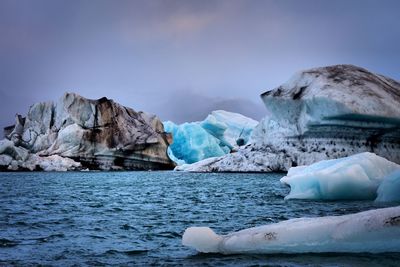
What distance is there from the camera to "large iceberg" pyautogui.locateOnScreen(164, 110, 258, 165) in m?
57.3

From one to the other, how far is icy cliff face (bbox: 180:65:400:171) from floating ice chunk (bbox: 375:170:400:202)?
18.8 m

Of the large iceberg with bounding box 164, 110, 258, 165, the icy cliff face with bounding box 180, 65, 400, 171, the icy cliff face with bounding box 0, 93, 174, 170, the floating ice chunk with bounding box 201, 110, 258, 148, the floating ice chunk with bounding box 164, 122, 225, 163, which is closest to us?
the icy cliff face with bounding box 180, 65, 400, 171

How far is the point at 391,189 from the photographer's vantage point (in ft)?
43.8

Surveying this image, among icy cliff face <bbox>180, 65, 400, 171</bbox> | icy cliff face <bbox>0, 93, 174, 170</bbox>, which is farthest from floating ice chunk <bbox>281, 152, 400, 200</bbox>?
icy cliff face <bbox>0, 93, 174, 170</bbox>

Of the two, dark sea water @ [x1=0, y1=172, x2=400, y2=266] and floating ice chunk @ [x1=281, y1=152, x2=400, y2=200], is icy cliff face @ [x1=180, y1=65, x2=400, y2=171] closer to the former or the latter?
floating ice chunk @ [x1=281, y1=152, x2=400, y2=200]

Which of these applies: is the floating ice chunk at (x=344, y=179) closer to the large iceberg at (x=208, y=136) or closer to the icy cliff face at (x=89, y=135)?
the large iceberg at (x=208, y=136)

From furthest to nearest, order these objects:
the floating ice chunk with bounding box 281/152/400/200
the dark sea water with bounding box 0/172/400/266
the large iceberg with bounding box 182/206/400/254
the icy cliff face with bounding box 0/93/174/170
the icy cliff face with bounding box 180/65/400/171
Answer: the icy cliff face with bounding box 0/93/174/170, the icy cliff face with bounding box 180/65/400/171, the floating ice chunk with bounding box 281/152/400/200, the dark sea water with bounding box 0/172/400/266, the large iceberg with bounding box 182/206/400/254

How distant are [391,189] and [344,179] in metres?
2.08

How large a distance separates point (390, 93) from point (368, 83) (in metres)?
1.73

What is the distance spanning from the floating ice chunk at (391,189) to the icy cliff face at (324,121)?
18.8m

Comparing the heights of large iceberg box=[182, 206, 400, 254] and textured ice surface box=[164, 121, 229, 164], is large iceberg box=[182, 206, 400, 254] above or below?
below

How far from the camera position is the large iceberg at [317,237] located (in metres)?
6.24

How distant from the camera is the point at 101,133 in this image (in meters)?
54.2

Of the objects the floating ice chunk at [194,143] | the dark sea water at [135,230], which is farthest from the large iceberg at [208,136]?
the dark sea water at [135,230]
